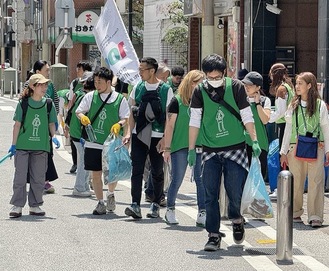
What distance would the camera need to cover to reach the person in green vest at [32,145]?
13.2 meters

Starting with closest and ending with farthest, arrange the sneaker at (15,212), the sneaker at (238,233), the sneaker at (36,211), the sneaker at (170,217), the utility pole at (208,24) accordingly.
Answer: the sneaker at (238,233), the sneaker at (170,217), the sneaker at (15,212), the sneaker at (36,211), the utility pole at (208,24)

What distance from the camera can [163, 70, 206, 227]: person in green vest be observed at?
41.2ft

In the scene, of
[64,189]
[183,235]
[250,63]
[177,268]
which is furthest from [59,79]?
[177,268]

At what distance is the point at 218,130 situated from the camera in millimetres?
10727

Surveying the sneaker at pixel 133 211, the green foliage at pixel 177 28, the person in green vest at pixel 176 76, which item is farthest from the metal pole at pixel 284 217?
the green foliage at pixel 177 28

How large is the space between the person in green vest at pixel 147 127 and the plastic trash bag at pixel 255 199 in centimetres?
247

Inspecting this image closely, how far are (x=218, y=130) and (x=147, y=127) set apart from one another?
7.90 ft

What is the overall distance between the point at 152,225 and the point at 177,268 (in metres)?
2.86

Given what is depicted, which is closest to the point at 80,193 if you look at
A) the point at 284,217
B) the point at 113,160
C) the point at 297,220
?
the point at 113,160

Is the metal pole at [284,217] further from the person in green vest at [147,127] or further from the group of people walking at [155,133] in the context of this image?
the person in green vest at [147,127]

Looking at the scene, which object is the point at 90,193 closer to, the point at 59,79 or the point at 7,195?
the point at 7,195

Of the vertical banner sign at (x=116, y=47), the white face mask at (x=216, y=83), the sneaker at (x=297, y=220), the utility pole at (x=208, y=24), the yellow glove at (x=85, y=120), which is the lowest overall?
the sneaker at (x=297, y=220)

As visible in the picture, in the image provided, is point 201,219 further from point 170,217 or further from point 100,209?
point 100,209

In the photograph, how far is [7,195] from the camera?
15.4 metres
